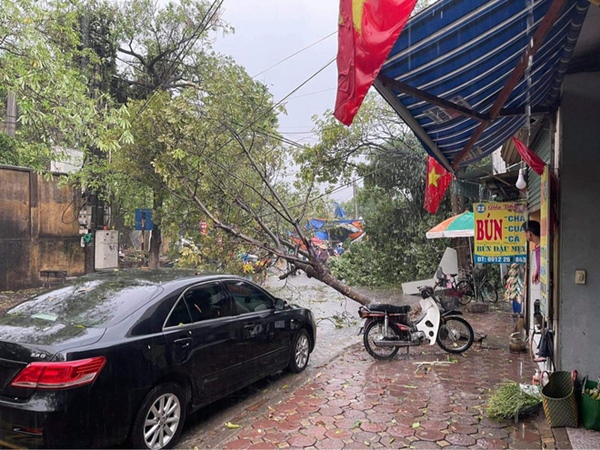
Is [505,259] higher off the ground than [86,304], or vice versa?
[505,259]

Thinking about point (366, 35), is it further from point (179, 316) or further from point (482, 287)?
point (482, 287)

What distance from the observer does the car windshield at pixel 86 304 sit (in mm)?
3699

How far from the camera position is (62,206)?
15227 mm

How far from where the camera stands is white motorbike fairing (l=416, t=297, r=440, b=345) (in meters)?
6.85

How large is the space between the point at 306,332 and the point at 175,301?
2.63 metres

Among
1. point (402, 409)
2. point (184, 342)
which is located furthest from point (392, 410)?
point (184, 342)

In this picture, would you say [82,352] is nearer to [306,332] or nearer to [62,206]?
[306,332]

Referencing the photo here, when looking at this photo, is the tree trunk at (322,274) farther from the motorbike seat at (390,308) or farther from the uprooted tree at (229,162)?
the motorbike seat at (390,308)

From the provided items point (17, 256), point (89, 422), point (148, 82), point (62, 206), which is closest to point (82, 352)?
point (89, 422)

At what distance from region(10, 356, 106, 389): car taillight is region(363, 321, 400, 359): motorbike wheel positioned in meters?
4.34

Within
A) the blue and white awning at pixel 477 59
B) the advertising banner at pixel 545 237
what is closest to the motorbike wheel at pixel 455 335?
the advertising banner at pixel 545 237

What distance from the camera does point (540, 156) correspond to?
5992 millimetres

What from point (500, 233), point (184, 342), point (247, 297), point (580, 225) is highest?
point (580, 225)

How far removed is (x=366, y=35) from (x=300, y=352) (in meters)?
4.80
